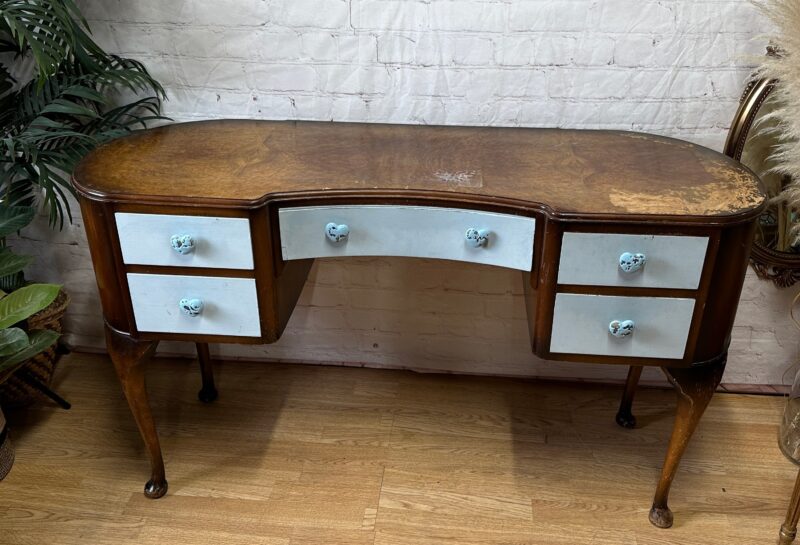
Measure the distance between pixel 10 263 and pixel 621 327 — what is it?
1402mm

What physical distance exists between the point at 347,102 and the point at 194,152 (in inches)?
17.1

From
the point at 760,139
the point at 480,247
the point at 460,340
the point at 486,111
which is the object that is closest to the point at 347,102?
the point at 486,111

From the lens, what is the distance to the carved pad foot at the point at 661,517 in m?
1.62

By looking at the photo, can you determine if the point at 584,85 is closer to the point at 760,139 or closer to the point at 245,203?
the point at 760,139

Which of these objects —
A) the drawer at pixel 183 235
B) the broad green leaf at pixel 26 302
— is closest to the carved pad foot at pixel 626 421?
the drawer at pixel 183 235

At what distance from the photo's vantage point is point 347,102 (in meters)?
1.80

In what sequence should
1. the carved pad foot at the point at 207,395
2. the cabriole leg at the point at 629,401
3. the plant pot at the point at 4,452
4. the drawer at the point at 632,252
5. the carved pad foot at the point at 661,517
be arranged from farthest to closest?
the carved pad foot at the point at 207,395
the cabriole leg at the point at 629,401
the plant pot at the point at 4,452
the carved pad foot at the point at 661,517
the drawer at the point at 632,252

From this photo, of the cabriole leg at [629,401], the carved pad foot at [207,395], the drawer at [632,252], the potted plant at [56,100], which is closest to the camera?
the drawer at [632,252]

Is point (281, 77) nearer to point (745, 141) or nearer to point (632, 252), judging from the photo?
point (632, 252)

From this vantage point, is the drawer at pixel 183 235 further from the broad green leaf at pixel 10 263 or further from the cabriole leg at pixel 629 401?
the cabriole leg at pixel 629 401

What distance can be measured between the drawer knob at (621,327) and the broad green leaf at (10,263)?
53.5 inches

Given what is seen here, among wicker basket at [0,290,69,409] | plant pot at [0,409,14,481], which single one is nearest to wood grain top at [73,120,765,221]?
wicker basket at [0,290,69,409]

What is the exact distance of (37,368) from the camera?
76.6 inches

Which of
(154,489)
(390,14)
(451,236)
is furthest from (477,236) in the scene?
(154,489)
